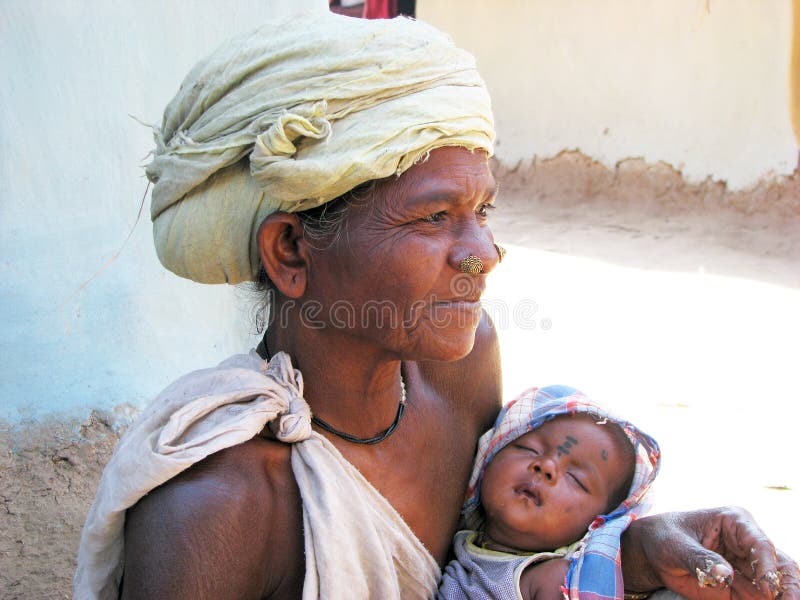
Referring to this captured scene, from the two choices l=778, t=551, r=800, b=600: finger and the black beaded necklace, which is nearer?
l=778, t=551, r=800, b=600: finger

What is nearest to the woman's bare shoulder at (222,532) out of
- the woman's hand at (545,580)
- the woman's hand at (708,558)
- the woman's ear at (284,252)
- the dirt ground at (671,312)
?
the woman's ear at (284,252)

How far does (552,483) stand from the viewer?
7.14 ft

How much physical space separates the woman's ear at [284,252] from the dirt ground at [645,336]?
5.12ft

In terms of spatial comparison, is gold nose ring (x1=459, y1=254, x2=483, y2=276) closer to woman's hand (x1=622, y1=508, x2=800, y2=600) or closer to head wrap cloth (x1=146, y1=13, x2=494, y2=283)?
head wrap cloth (x1=146, y1=13, x2=494, y2=283)

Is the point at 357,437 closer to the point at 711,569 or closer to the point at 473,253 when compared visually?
the point at 473,253

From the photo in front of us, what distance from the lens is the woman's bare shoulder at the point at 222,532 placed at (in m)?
1.51

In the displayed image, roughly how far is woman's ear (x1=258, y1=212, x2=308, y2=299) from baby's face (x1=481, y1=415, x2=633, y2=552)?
0.78 meters

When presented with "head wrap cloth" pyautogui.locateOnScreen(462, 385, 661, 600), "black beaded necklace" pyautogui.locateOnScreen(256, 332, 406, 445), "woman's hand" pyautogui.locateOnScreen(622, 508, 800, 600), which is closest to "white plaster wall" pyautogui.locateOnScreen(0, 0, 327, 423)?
"black beaded necklace" pyautogui.locateOnScreen(256, 332, 406, 445)

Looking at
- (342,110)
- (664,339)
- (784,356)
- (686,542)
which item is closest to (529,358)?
(664,339)

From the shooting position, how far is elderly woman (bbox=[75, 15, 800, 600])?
166 centimetres

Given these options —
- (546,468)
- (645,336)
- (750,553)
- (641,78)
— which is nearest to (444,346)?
(546,468)

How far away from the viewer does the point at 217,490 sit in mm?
1610

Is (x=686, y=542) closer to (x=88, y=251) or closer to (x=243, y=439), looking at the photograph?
(x=243, y=439)

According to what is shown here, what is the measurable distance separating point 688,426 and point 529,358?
45.6 inches
